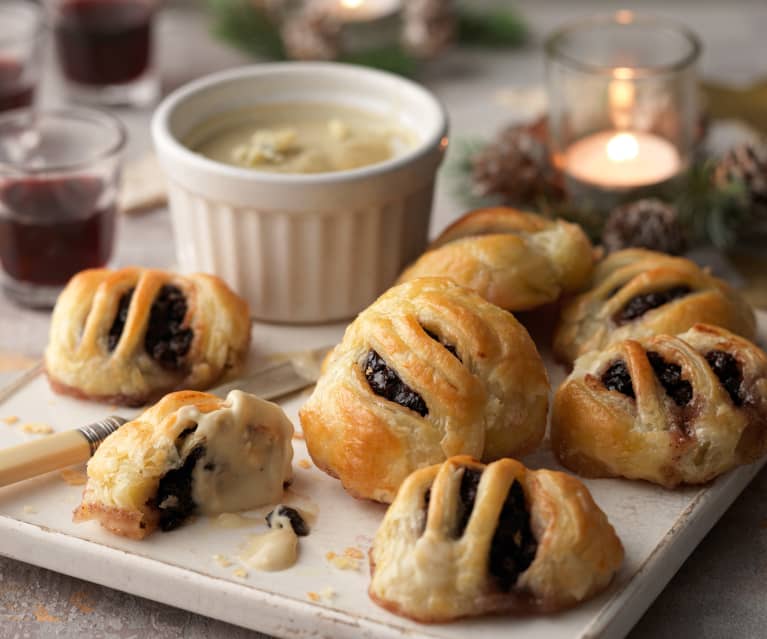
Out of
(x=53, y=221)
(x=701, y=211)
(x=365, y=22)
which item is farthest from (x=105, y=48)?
(x=701, y=211)

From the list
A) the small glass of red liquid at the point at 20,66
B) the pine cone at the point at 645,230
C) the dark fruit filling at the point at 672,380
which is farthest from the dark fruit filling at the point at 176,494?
the small glass of red liquid at the point at 20,66

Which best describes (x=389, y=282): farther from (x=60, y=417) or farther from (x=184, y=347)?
(x=60, y=417)

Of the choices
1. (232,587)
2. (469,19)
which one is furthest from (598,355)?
(469,19)

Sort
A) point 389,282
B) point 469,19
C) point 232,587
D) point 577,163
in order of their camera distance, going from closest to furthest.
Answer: point 232,587 < point 389,282 < point 577,163 < point 469,19

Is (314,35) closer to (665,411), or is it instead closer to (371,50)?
(371,50)

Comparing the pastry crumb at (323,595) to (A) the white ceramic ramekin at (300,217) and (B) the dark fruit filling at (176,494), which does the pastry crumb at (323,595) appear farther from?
(A) the white ceramic ramekin at (300,217)

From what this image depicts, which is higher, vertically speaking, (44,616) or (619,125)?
(619,125)

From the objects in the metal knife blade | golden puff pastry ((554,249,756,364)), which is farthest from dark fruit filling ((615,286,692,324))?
the metal knife blade
